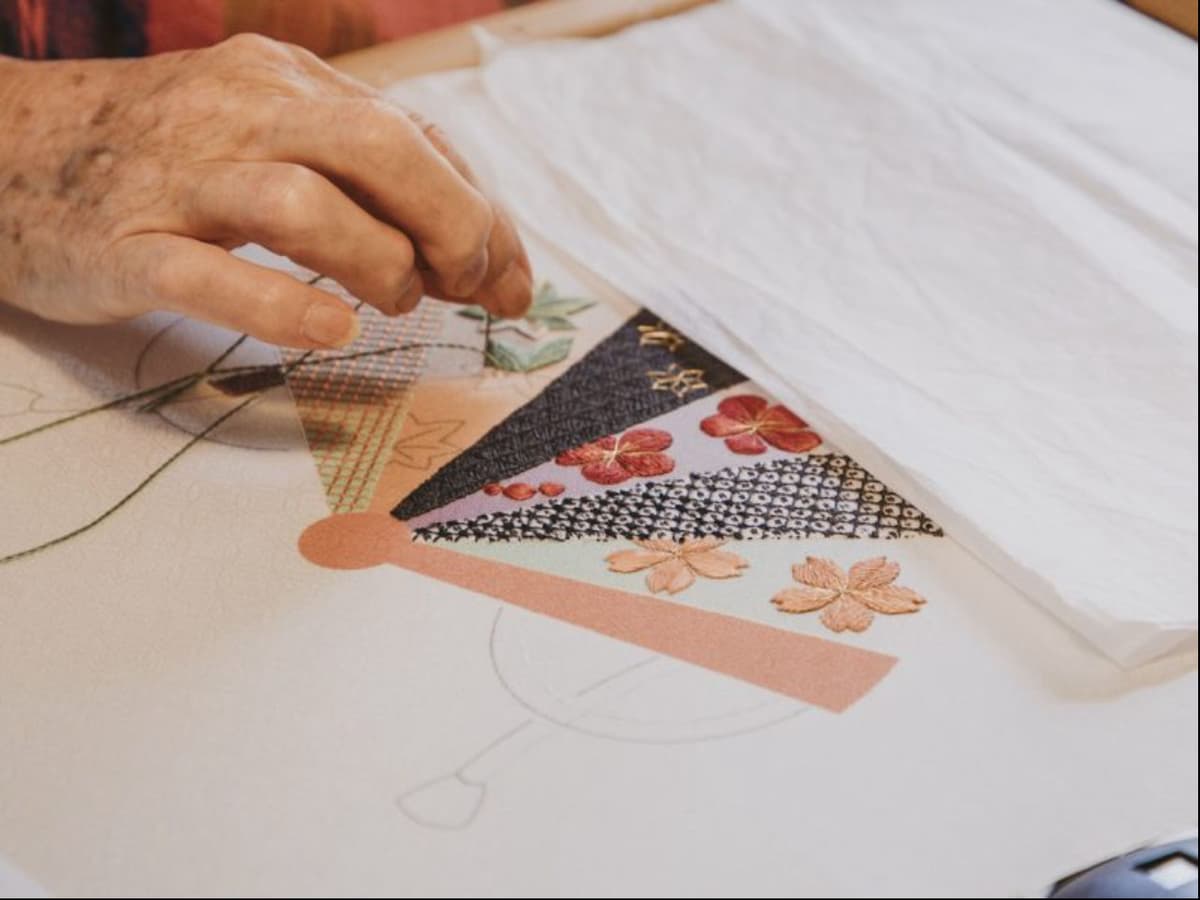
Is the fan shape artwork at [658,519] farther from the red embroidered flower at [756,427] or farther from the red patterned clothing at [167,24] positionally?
the red patterned clothing at [167,24]

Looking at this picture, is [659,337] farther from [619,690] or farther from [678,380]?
[619,690]

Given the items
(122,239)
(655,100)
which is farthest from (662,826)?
(655,100)

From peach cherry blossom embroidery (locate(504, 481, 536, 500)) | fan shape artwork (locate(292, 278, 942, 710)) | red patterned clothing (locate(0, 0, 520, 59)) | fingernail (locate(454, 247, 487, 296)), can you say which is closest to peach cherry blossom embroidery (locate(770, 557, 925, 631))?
fan shape artwork (locate(292, 278, 942, 710))

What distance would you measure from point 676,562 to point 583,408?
0.40ft

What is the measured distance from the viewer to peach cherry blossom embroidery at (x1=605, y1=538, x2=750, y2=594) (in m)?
0.52

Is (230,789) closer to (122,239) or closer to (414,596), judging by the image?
(414,596)

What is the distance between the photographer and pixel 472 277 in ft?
Result: 2.15

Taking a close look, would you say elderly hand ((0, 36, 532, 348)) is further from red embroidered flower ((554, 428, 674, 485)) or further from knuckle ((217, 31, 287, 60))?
red embroidered flower ((554, 428, 674, 485))

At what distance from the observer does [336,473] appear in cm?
59

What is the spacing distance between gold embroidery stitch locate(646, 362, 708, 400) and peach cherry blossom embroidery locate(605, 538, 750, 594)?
0.37 feet

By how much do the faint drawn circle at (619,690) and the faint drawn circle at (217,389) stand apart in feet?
0.56

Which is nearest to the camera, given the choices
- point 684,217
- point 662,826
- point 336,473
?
point 662,826

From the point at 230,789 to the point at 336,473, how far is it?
0.18m

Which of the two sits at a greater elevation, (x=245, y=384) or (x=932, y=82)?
(x=932, y=82)
